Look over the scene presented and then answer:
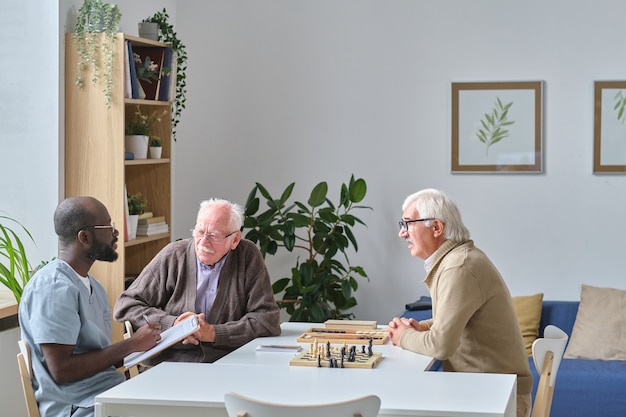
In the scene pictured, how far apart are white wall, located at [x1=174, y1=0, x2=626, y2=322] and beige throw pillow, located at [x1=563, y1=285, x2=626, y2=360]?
1.15ft

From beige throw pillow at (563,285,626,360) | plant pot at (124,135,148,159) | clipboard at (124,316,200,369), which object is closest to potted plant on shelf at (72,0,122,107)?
plant pot at (124,135,148,159)

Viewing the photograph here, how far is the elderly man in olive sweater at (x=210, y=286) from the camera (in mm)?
3891

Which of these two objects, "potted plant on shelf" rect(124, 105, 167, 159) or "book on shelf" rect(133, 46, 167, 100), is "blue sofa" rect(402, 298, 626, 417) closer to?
"potted plant on shelf" rect(124, 105, 167, 159)

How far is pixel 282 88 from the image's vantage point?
6199 mm

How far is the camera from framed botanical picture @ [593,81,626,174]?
575cm

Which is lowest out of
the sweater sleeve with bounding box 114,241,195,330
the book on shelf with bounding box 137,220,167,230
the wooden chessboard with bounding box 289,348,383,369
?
the wooden chessboard with bounding box 289,348,383,369

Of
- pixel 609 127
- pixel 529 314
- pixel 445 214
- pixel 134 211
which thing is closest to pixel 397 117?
pixel 609 127

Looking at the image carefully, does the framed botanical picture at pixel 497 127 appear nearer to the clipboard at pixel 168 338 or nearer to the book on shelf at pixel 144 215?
the book on shelf at pixel 144 215

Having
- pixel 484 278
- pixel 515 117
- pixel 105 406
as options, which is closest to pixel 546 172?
pixel 515 117

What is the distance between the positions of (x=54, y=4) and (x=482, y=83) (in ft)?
8.63

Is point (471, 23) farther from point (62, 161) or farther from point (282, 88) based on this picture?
point (62, 161)

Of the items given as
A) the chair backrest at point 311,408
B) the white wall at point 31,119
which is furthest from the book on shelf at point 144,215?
the chair backrest at point 311,408

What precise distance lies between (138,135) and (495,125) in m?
2.24

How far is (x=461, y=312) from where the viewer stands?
346cm
